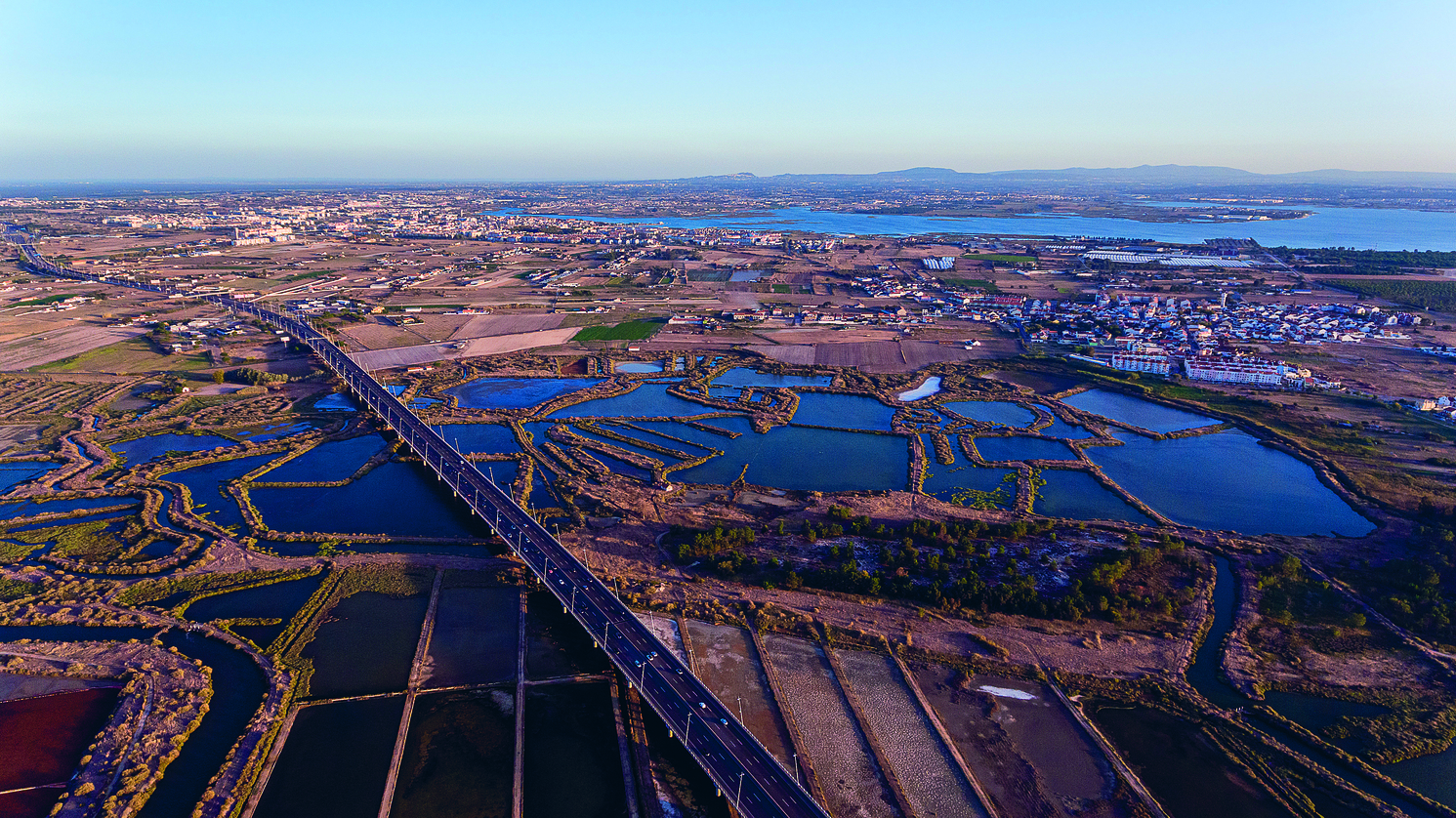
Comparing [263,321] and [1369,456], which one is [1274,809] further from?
[263,321]

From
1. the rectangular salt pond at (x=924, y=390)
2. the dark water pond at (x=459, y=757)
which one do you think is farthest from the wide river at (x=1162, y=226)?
the dark water pond at (x=459, y=757)

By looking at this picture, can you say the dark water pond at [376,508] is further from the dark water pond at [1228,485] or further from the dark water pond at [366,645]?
the dark water pond at [1228,485]

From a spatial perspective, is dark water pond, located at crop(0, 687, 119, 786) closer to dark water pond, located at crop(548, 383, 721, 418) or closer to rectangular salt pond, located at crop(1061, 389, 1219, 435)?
dark water pond, located at crop(548, 383, 721, 418)

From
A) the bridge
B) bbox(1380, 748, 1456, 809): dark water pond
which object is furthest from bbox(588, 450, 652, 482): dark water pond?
A: bbox(1380, 748, 1456, 809): dark water pond

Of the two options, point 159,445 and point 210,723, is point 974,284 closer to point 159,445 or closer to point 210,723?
point 159,445

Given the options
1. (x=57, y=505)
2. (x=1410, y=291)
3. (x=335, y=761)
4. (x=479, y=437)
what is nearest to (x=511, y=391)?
(x=479, y=437)
